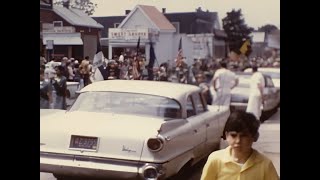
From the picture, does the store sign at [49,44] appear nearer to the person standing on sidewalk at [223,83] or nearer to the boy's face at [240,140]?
the person standing on sidewalk at [223,83]

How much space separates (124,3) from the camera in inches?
108

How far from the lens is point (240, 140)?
2.21 m

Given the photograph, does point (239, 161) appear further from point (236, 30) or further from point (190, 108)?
point (236, 30)

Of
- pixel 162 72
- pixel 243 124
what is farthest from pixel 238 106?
pixel 162 72

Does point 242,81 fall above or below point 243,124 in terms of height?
above

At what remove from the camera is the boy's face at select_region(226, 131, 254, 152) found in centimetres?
222

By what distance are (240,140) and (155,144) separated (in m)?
0.48

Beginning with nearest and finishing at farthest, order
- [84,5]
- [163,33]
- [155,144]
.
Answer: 1. [155,144]
2. [163,33]
3. [84,5]

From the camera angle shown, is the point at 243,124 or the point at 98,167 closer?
the point at 243,124

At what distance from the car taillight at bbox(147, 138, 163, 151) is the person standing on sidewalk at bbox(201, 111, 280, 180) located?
0.34 metres

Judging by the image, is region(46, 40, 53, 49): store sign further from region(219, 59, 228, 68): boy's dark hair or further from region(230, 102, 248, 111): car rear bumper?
region(230, 102, 248, 111): car rear bumper

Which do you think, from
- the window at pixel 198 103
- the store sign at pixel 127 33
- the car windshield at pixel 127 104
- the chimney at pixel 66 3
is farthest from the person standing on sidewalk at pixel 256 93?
the chimney at pixel 66 3

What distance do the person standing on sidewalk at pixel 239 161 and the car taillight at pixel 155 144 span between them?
13.4 inches

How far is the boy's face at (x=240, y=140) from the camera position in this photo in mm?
2217
